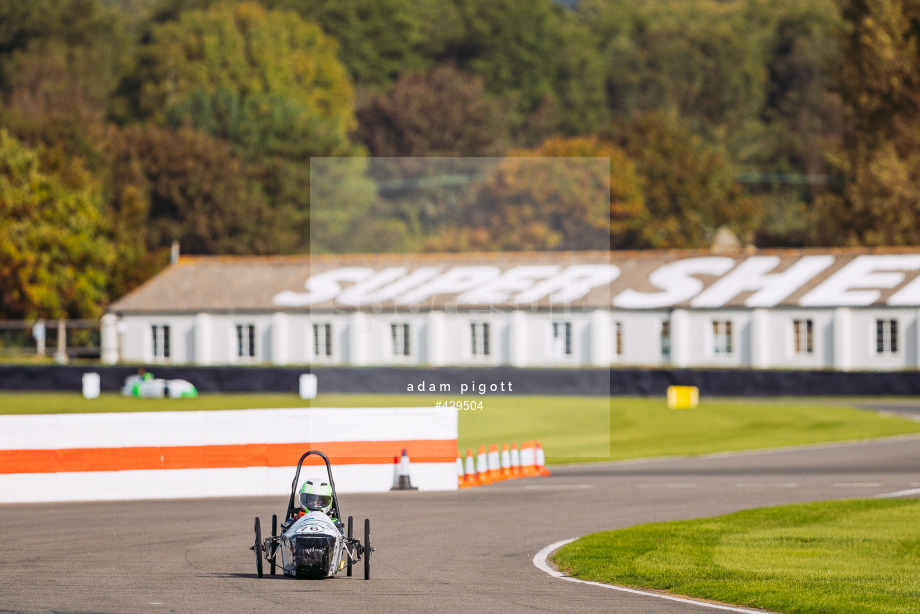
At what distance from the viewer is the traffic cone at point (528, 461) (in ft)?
84.6

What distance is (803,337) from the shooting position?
56219mm

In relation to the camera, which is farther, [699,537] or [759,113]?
[759,113]

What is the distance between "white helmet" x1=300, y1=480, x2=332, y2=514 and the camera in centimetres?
1362

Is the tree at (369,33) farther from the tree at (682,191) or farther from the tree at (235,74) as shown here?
the tree at (682,191)

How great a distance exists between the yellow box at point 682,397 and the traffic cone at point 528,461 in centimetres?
1841

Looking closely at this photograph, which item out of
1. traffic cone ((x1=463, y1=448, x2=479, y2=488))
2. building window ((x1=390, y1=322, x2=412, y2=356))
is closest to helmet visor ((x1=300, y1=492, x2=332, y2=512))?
traffic cone ((x1=463, y1=448, x2=479, y2=488))

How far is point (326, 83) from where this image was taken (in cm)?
12350

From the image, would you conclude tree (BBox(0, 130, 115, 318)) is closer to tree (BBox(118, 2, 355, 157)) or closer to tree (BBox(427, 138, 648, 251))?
tree (BBox(427, 138, 648, 251))

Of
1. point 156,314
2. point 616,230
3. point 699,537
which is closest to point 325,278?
point 156,314

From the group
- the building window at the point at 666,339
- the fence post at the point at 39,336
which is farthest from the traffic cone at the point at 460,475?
the fence post at the point at 39,336

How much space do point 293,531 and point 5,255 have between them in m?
62.3

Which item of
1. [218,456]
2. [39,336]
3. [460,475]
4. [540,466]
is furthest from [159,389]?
[218,456]

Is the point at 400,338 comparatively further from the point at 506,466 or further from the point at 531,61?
the point at 531,61

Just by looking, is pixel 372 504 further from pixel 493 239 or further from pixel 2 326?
pixel 2 326
